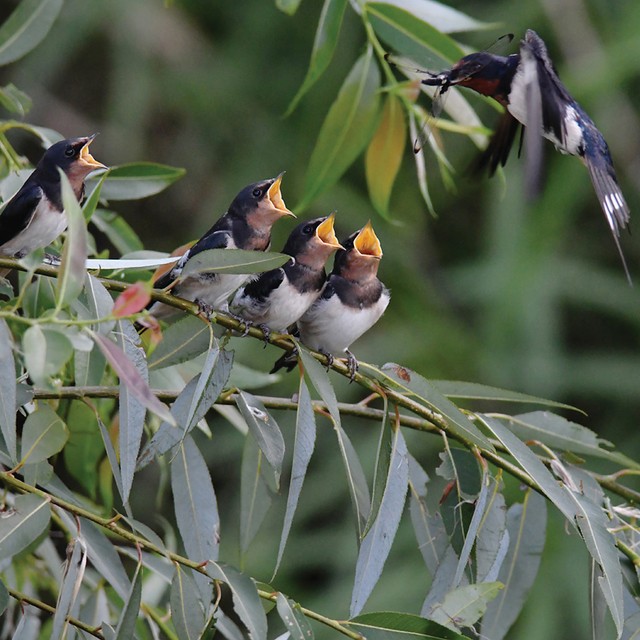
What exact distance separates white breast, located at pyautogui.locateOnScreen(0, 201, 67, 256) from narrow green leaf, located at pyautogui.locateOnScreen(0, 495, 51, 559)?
49cm

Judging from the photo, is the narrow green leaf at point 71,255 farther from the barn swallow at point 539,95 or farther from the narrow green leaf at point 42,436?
the barn swallow at point 539,95

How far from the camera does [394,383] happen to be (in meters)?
1.41

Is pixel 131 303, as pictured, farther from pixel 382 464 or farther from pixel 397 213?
pixel 397 213

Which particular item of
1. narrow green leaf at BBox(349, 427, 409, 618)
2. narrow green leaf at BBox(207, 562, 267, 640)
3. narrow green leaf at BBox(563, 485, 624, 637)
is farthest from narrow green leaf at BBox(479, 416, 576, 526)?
narrow green leaf at BBox(207, 562, 267, 640)

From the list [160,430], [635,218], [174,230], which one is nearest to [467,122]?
[160,430]

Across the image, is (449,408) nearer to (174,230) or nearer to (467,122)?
(467,122)

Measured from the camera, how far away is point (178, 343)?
1.40 meters

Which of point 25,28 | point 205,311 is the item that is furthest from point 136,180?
point 205,311

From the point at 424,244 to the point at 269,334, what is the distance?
11.6ft

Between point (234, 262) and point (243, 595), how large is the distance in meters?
0.37

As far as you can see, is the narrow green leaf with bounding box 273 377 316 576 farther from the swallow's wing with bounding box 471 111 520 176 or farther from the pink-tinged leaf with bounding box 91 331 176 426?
the swallow's wing with bounding box 471 111 520 176

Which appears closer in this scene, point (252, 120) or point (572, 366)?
point (572, 366)

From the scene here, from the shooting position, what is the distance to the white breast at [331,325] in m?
1.83

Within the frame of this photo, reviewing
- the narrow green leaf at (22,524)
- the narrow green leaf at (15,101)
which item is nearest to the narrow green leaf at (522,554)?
the narrow green leaf at (22,524)
